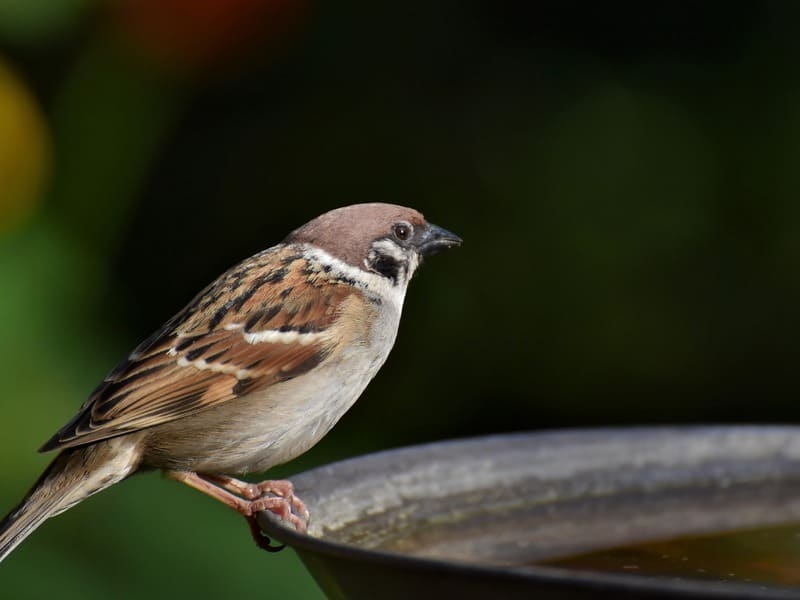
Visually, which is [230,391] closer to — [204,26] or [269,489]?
[269,489]

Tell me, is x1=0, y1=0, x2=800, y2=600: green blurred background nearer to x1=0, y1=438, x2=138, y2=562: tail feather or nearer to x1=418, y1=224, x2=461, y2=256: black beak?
x1=418, y1=224, x2=461, y2=256: black beak

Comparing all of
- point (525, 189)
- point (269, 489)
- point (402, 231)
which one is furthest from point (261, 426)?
point (525, 189)

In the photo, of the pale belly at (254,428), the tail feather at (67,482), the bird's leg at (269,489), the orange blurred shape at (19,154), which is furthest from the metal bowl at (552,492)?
the orange blurred shape at (19,154)

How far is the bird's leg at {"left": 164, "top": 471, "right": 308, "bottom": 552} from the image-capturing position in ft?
6.79

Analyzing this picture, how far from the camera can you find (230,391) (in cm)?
246

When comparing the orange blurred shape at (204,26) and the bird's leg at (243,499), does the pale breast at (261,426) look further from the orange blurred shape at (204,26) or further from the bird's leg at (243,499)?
the orange blurred shape at (204,26)

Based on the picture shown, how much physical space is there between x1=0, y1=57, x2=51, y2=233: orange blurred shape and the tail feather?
1.15m

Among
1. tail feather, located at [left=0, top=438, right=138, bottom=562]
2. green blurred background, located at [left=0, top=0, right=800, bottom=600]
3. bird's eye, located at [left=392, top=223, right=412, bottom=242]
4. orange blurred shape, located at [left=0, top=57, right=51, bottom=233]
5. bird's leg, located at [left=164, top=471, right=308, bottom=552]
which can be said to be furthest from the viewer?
green blurred background, located at [left=0, top=0, right=800, bottom=600]

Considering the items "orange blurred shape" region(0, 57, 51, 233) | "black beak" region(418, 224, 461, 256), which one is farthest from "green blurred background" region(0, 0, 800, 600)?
"black beak" region(418, 224, 461, 256)

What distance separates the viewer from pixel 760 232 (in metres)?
4.13

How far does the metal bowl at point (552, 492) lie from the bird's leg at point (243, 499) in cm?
8

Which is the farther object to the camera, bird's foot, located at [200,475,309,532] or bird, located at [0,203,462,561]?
bird, located at [0,203,462,561]

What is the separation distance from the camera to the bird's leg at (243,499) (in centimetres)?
207

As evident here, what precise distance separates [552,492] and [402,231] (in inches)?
29.9
